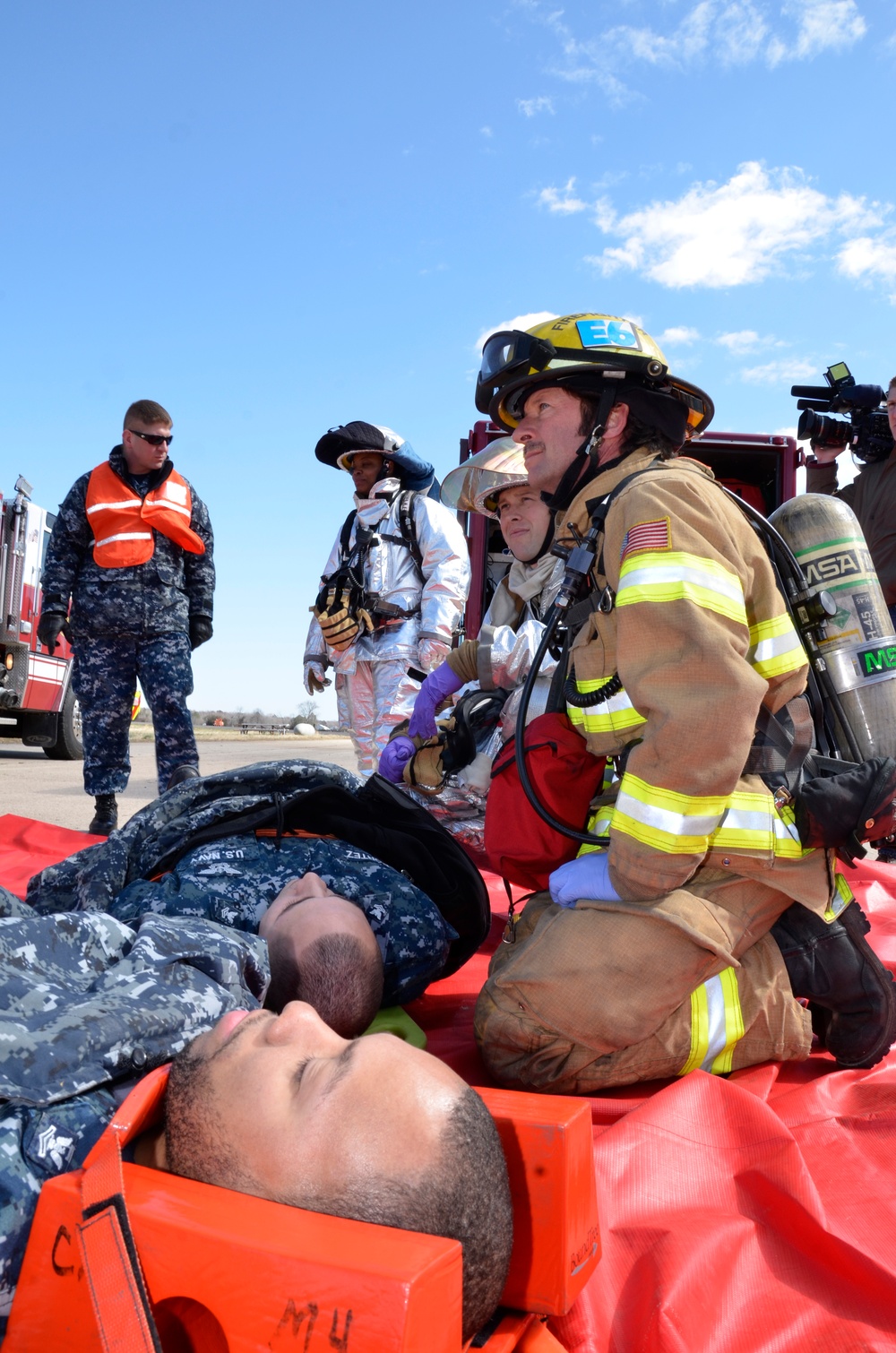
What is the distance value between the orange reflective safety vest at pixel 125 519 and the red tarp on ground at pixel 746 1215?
4248 mm

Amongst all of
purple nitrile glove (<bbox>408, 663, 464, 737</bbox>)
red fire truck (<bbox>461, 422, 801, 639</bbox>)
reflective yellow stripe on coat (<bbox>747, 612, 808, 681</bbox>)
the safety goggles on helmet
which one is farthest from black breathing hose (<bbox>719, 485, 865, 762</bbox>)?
red fire truck (<bbox>461, 422, 801, 639</bbox>)

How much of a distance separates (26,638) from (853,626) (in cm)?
964

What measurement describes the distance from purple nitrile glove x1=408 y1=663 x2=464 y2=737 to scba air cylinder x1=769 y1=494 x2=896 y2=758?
4.84 feet

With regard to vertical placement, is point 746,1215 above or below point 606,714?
below

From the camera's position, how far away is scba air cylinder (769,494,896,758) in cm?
254

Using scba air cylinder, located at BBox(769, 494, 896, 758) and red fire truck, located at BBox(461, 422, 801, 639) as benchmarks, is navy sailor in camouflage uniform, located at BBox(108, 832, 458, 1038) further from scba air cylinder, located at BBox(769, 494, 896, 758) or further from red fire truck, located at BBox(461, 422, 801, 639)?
red fire truck, located at BBox(461, 422, 801, 639)

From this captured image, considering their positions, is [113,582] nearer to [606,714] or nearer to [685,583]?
[606,714]

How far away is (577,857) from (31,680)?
372 inches

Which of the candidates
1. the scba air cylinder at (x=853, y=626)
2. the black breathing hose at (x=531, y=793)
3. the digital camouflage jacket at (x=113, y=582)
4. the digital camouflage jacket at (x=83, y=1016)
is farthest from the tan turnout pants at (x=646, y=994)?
the digital camouflage jacket at (x=113, y=582)

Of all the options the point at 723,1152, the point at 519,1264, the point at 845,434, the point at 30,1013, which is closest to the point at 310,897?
the point at 30,1013

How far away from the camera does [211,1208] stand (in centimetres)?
121

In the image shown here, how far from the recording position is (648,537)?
2.32 m

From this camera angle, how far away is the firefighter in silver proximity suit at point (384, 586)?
5.90 meters

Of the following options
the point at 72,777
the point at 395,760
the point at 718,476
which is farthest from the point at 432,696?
the point at 72,777
